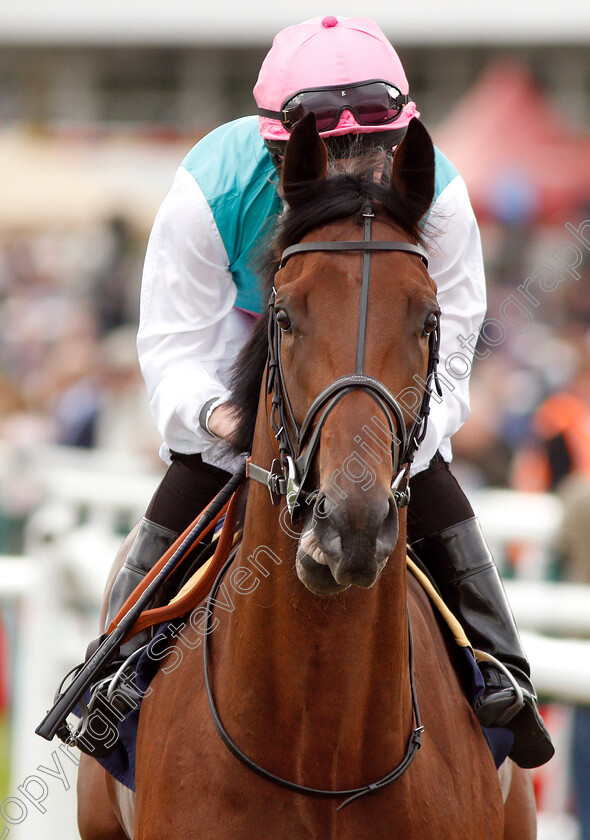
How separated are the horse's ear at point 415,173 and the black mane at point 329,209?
0.02 metres

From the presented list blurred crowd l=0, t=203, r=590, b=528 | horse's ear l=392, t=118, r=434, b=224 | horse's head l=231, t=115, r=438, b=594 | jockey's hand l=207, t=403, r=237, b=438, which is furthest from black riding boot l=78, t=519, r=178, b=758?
blurred crowd l=0, t=203, r=590, b=528

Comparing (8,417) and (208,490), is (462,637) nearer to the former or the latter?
(208,490)

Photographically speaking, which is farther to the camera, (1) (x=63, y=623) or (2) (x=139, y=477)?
(2) (x=139, y=477)

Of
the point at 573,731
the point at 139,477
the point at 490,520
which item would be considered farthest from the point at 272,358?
the point at 139,477

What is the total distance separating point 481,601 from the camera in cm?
357

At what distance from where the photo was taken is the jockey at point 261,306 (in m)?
3.36

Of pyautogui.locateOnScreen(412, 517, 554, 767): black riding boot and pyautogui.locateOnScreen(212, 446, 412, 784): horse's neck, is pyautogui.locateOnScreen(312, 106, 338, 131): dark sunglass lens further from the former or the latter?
pyautogui.locateOnScreen(412, 517, 554, 767): black riding boot

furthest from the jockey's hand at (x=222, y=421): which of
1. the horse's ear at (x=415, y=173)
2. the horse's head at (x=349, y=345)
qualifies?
the horse's ear at (x=415, y=173)

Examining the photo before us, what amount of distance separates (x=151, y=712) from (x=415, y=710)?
2.50 ft

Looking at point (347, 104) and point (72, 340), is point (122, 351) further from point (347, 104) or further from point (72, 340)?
point (347, 104)

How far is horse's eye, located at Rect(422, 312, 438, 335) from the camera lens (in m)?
2.70

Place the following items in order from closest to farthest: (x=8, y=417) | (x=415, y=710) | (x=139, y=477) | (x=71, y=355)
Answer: (x=415, y=710), (x=139, y=477), (x=8, y=417), (x=71, y=355)

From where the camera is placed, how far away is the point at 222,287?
12.1ft

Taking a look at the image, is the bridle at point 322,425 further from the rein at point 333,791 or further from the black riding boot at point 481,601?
the black riding boot at point 481,601
